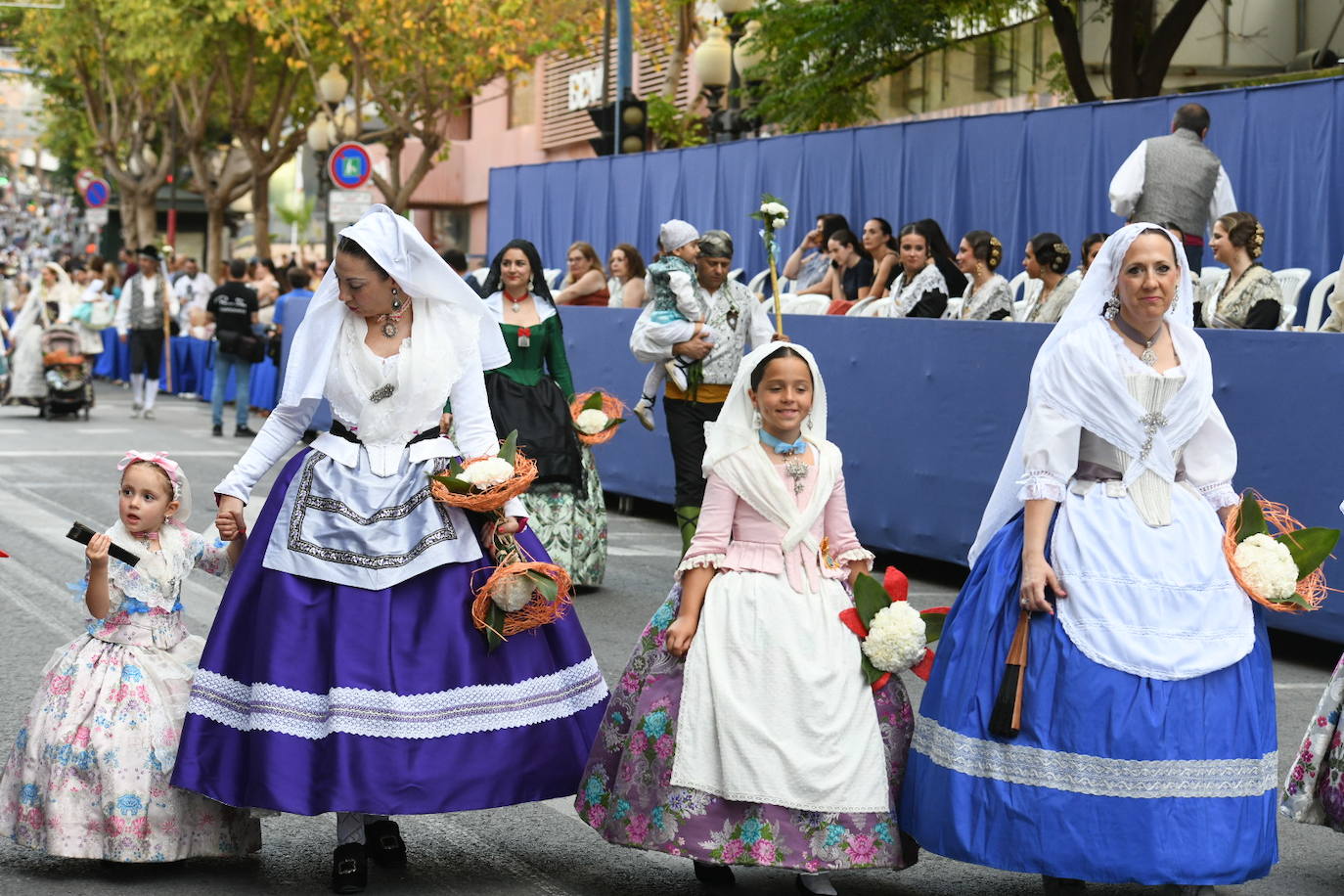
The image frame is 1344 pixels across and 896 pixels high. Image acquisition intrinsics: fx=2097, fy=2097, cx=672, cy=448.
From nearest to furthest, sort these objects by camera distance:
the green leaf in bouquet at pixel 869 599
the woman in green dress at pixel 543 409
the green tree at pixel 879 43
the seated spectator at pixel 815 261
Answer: the green leaf in bouquet at pixel 869 599 < the woman in green dress at pixel 543 409 < the seated spectator at pixel 815 261 < the green tree at pixel 879 43

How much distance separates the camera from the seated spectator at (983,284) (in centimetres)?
1227

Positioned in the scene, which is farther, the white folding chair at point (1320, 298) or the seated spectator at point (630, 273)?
the seated spectator at point (630, 273)

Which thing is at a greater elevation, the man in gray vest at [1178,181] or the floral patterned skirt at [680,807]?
the man in gray vest at [1178,181]

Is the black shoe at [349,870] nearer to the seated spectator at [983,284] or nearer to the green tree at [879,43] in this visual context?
the seated spectator at [983,284]

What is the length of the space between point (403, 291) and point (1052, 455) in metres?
1.84

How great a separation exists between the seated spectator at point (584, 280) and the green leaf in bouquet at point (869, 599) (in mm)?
10367

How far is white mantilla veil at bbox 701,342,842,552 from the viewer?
542 cm

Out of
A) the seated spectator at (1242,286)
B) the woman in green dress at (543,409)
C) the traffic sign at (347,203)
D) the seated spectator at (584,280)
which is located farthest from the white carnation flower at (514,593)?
the traffic sign at (347,203)

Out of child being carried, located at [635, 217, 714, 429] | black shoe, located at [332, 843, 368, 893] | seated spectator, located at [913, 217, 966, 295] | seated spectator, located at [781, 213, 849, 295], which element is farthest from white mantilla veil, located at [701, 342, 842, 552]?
seated spectator, located at [781, 213, 849, 295]

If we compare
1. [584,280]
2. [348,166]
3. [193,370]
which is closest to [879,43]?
[584,280]

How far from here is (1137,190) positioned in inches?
472

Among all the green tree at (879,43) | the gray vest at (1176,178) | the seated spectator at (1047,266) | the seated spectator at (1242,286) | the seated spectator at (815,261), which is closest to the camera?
the seated spectator at (1242,286)

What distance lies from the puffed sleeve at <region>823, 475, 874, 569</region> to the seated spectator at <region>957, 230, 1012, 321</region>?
6711 mm

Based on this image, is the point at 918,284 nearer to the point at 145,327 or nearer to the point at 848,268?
the point at 848,268
